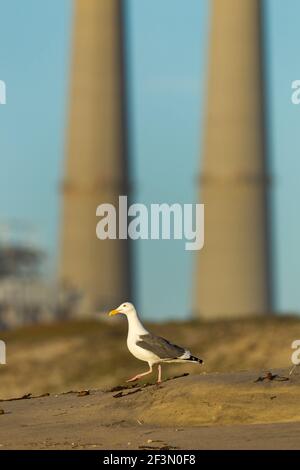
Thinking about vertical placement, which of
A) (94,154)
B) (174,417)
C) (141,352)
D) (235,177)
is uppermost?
(94,154)

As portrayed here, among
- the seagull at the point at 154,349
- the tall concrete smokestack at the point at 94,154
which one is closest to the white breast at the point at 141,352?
the seagull at the point at 154,349

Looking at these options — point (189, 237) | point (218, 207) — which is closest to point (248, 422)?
point (189, 237)

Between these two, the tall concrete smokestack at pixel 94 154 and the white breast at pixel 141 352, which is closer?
the white breast at pixel 141 352

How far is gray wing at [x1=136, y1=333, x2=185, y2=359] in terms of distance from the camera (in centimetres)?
2334

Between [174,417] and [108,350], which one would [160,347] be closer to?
[174,417]

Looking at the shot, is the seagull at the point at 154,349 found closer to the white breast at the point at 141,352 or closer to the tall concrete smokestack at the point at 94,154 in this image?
the white breast at the point at 141,352

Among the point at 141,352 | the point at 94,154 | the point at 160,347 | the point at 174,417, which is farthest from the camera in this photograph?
the point at 94,154

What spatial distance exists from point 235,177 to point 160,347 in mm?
59898

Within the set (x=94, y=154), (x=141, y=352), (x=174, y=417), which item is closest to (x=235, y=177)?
(x=94, y=154)

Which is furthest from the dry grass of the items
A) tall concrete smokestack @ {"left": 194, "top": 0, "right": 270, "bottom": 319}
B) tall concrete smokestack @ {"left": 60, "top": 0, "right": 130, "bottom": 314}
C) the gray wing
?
the gray wing

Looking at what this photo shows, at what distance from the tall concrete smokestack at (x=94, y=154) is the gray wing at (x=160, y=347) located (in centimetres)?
6087

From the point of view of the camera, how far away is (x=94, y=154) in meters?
86.4

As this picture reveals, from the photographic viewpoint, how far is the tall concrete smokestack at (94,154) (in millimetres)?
85125

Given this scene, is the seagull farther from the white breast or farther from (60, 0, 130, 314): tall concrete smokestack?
(60, 0, 130, 314): tall concrete smokestack
